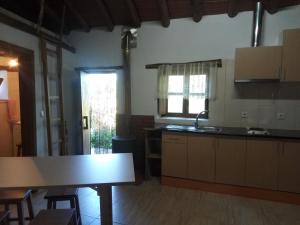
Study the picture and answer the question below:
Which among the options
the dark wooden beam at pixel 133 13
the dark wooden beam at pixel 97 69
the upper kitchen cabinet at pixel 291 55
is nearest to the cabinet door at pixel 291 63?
the upper kitchen cabinet at pixel 291 55

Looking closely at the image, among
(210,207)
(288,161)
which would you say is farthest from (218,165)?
(288,161)

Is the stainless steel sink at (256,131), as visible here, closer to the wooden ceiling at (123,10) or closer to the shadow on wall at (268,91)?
the shadow on wall at (268,91)

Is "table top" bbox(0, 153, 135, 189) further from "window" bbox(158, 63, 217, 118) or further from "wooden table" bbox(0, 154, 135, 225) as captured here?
"window" bbox(158, 63, 217, 118)

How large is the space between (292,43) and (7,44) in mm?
3806

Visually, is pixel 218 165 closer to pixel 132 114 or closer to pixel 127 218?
pixel 127 218

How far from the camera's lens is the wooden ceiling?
3377 mm

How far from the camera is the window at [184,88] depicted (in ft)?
12.3

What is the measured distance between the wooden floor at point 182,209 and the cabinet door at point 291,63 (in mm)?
1736

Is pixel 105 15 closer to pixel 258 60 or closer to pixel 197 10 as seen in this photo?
pixel 197 10

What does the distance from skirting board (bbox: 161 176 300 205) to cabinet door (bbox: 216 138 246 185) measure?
0.11 m

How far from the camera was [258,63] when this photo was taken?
320cm

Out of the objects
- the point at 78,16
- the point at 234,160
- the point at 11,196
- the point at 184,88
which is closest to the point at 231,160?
the point at 234,160

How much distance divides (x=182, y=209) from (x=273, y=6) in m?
3.17

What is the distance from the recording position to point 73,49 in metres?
4.47
